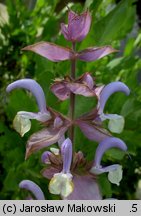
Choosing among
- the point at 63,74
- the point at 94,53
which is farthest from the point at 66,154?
the point at 63,74

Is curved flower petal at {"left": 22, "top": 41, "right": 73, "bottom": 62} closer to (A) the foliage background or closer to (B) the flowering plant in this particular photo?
(B) the flowering plant

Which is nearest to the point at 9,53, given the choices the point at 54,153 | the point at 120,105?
the point at 120,105

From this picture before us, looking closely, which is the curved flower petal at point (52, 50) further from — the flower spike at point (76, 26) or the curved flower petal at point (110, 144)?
the curved flower petal at point (110, 144)

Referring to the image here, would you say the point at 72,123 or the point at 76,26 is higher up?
the point at 76,26

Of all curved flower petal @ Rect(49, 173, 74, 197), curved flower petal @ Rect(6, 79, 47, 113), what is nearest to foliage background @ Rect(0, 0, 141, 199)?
curved flower petal @ Rect(6, 79, 47, 113)

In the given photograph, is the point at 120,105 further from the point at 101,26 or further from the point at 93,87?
the point at 93,87

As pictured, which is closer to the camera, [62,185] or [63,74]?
[62,185]

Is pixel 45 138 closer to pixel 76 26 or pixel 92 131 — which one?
pixel 92 131
